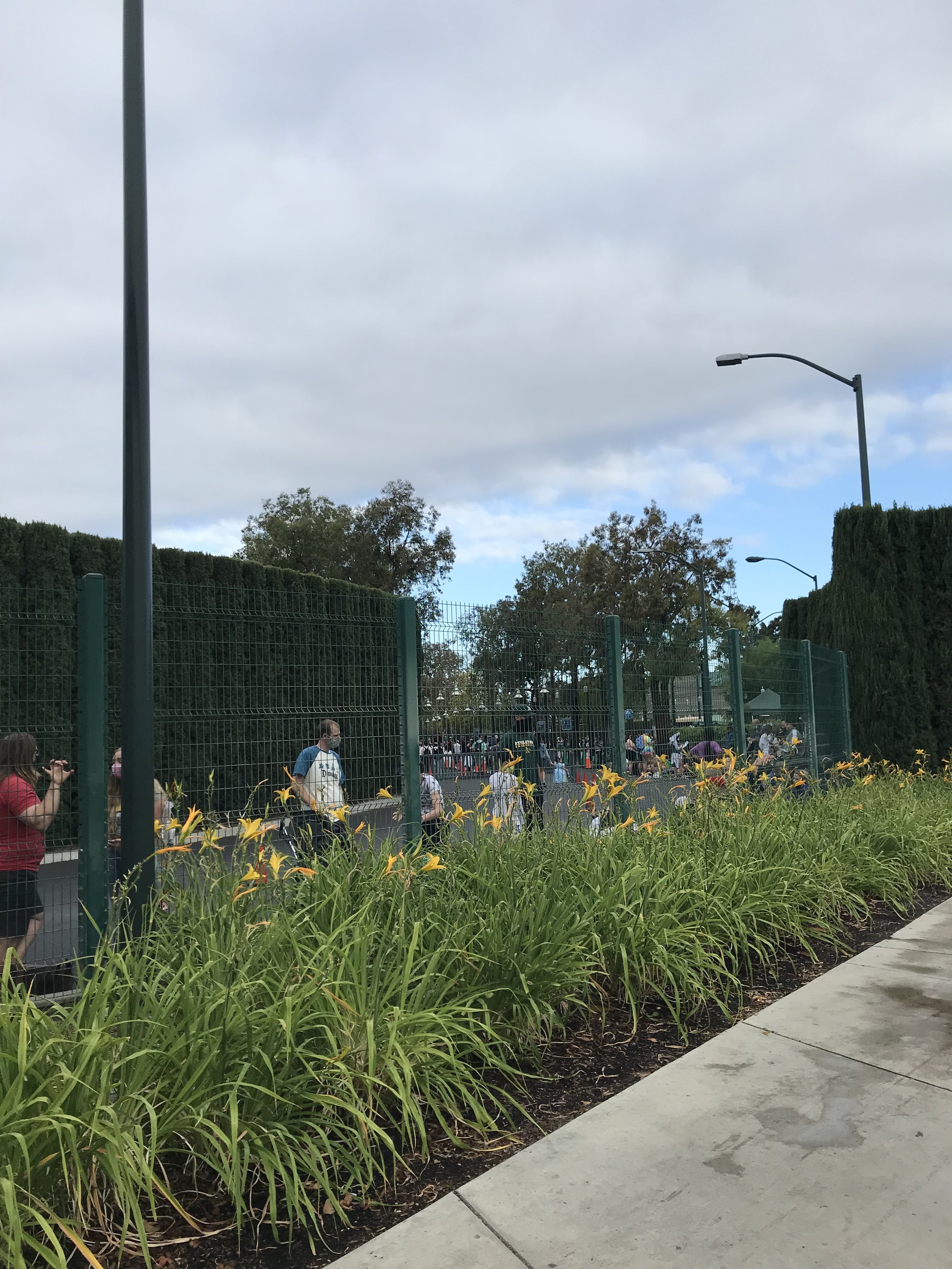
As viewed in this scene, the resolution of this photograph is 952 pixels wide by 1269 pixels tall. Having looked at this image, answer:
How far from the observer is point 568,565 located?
55.7 m

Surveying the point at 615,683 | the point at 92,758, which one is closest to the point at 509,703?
the point at 615,683

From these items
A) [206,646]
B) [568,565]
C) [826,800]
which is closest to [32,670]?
[206,646]

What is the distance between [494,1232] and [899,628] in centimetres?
1310

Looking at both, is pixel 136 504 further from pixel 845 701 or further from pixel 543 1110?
pixel 845 701

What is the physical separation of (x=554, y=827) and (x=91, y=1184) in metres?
3.91

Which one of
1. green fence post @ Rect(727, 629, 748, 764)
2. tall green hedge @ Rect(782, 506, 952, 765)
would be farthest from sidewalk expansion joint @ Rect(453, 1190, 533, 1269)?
tall green hedge @ Rect(782, 506, 952, 765)

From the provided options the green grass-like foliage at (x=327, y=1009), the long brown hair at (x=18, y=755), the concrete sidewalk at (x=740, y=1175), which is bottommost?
the concrete sidewalk at (x=740, y=1175)

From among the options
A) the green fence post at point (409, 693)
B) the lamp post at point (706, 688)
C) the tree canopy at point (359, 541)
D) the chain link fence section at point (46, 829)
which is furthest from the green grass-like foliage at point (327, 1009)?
the tree canopy at point (359, 541)

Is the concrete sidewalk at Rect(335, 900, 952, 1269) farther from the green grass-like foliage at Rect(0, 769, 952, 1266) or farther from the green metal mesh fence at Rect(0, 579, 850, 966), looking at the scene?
the green metal mesh fence at Rect(0, 579, 850, 966)

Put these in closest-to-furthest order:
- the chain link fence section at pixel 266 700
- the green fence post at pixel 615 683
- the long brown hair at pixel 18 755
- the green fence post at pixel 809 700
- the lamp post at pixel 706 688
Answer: the long brown hair at pixel 18 755 < the chain link fence section at pixel 266 700 < the green fence post at pixel 615 683 < the lamp post at pixel 706 688 < the green fence post at pixel 809 700

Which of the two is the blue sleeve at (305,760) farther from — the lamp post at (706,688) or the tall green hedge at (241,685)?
the lamp post at (706,688)

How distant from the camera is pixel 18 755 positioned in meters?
5.23

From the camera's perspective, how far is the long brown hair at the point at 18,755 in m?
5.22

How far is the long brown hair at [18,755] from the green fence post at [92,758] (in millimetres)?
392
